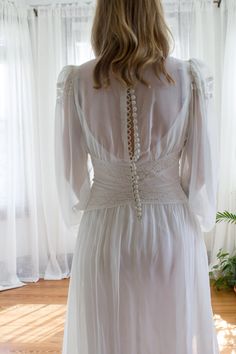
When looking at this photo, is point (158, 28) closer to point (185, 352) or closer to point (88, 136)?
point (88, 136)

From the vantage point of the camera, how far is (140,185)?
967 mm

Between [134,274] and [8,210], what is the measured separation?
223 centimetres

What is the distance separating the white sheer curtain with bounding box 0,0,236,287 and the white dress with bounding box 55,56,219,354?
2031mm

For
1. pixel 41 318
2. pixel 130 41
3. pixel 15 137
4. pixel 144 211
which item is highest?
pixel 130 41

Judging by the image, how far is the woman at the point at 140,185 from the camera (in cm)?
93

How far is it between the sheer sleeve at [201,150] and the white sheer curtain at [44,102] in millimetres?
1993

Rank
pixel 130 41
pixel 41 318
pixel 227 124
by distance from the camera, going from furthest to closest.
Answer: pixel 227 124, pixel 41 318, pixel 130 41

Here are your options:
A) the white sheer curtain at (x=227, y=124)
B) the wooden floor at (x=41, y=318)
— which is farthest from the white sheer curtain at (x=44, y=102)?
the wooden floor at (x=41, y=318)

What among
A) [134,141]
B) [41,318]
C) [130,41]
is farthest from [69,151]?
[41,318]

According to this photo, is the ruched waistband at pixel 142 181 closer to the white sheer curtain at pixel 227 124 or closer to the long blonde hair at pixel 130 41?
the long blonde hair at pixel 130 41

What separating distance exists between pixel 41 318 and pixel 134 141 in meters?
1.86

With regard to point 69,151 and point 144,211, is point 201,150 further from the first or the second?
point 69,151

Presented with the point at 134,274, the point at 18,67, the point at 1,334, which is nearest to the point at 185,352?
the point at 134,274

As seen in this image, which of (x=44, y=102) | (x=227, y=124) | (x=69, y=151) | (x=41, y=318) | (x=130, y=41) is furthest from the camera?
(x=44, y=102)
